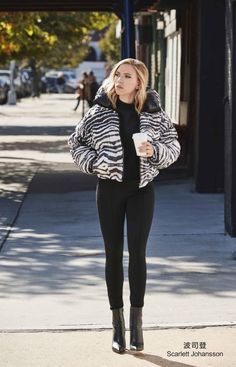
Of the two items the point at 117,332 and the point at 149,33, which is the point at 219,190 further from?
the point at 149,33

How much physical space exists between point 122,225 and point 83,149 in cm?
53

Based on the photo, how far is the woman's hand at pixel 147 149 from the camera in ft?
21.5

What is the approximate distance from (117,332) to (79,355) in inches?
11.4

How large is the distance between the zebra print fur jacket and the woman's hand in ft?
0.39

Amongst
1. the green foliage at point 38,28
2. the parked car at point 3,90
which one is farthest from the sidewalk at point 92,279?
the parked car at point 3,90

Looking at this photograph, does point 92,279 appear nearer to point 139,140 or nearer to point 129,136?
point 129,136

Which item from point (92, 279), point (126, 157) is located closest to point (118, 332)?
point (126, 157)

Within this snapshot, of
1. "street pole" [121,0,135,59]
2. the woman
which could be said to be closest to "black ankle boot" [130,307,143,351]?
the woman

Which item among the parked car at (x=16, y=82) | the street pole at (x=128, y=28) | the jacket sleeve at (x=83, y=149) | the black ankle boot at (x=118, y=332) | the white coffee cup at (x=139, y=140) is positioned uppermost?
the white coffee cup at (x=139, y=140)

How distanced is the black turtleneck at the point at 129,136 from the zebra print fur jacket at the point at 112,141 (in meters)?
0.03

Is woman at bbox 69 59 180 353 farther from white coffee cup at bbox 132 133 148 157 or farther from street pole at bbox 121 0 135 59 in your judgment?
street pole at bbox 121 0 135 59

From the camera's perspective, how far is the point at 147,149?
21.7ft

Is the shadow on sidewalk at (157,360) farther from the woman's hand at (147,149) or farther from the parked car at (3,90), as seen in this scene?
the parked car at (3,90)

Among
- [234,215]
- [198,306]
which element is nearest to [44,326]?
[198,306]
